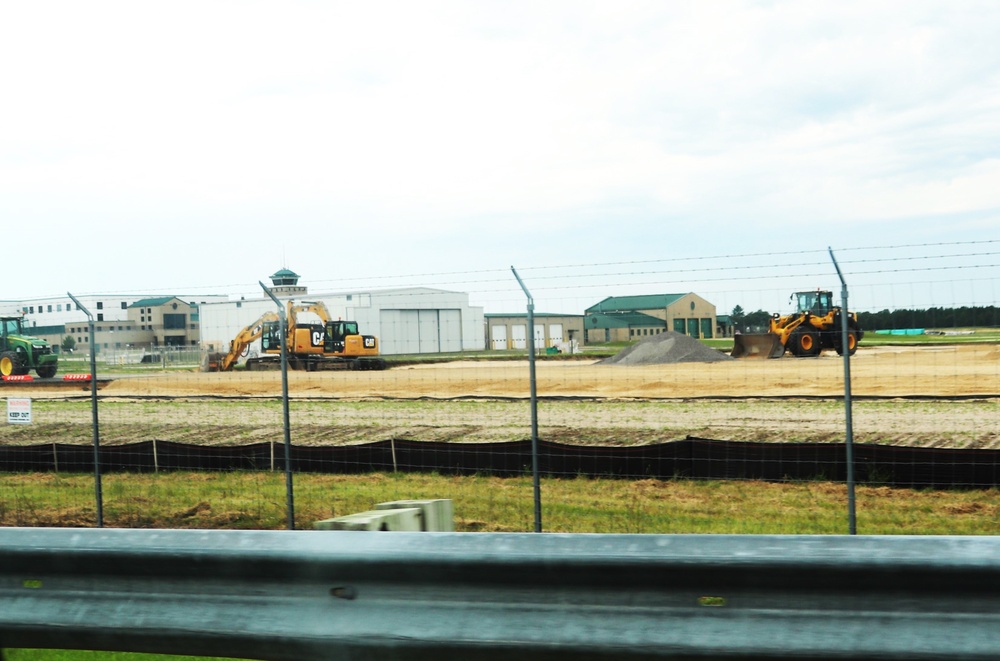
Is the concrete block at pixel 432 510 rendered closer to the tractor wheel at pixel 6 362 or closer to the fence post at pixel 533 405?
the fence post at pixel 533 405

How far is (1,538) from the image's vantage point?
3.08 m

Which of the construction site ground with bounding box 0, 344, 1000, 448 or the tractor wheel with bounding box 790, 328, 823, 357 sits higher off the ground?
the tractor wheel with bounding box 790, 328, 823, 357

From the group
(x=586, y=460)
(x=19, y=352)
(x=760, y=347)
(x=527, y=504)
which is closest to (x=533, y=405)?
(x=527, y=504)

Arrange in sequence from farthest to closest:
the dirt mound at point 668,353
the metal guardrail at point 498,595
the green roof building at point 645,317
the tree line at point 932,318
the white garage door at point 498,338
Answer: the dirt mound at point 668,353 → the white garage door at point 498,338 → the green roof building at point 645,317 → the tree line at point 932,318 → the metal guardrail at point 498,595

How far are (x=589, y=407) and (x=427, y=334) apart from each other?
11551 millimetres

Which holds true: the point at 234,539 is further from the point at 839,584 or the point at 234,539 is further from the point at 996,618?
the point at 996,618

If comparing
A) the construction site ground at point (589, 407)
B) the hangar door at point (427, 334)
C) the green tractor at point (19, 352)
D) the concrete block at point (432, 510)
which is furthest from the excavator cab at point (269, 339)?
the concrete block at point (432, 510)

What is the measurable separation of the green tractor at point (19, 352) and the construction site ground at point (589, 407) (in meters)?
1.60

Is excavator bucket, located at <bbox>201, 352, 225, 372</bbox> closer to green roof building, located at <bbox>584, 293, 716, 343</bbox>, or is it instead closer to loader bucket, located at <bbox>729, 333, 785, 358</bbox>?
loader bucket, located at <bbox>729, 333, 785, 358</bbox>

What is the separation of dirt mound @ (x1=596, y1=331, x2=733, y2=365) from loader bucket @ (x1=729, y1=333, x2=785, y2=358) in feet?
8.06

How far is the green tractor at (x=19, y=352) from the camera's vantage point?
113ft

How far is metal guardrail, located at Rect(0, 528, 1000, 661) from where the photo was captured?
247cm

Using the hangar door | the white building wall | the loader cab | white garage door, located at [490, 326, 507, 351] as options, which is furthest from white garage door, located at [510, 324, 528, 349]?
the loader cab

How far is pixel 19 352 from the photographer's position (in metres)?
36.6
